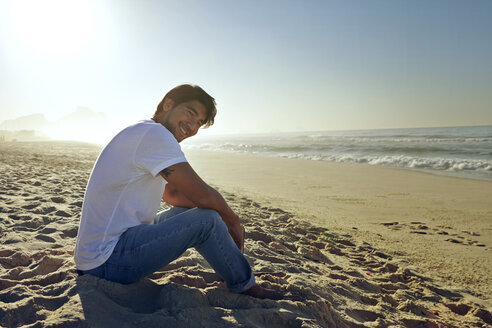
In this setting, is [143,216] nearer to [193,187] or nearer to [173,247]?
[173,247]

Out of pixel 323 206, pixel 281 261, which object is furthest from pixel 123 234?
pixel 323 206

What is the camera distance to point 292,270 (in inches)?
108

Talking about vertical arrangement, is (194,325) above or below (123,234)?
below

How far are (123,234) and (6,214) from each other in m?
2.67

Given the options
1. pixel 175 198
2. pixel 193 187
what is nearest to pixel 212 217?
pixel 193 187

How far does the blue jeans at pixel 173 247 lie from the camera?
1709mm

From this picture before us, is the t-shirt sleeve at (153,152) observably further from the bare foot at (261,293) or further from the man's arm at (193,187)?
the bare foot at (261,293)

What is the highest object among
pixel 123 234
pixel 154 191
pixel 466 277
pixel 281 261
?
pixel 154 191

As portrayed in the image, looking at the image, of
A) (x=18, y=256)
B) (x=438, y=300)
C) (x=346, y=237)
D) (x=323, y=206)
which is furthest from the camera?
(x=323, y=206)

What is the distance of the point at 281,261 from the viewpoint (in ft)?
9.69

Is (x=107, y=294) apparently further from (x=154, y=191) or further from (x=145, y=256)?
(x=154, y=191)

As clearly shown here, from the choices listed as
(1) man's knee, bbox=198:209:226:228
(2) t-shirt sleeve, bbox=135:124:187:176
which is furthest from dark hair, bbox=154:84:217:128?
(1) man's knee, bbox=198:209:226:228

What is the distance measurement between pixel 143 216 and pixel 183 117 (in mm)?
728

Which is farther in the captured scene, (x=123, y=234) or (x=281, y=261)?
(x=281, y=261)
